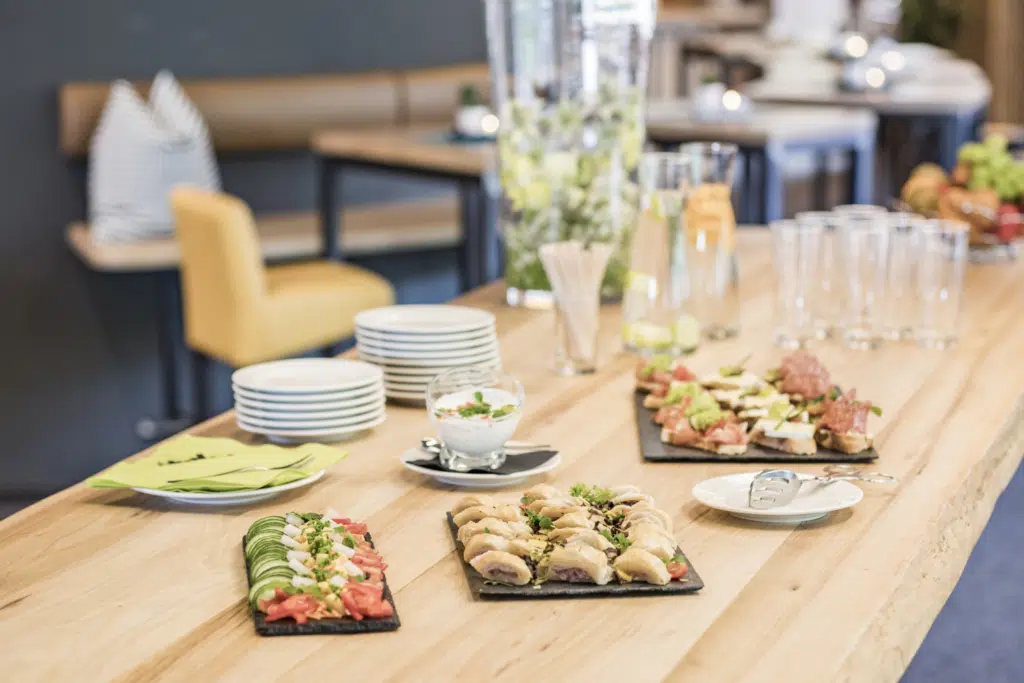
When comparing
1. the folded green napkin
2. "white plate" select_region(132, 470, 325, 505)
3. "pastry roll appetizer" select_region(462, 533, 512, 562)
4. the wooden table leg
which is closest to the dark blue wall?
the wooden table leg

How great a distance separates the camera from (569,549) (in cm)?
124

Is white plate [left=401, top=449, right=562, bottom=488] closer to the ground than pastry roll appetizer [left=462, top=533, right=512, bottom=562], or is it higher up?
closer to the ground

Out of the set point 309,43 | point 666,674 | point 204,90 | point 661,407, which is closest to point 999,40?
point 309,43

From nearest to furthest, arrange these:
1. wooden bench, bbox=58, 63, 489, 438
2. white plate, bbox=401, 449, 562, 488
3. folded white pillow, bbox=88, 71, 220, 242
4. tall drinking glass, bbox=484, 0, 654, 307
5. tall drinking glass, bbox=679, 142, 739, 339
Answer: white plate, bbox=401, 449, 562, 488 → tall drinking glass, bbox=679, 142, 739, 339 → tall drinking glass, bbox=484, 0, 654, 307 → folded white pillow, bbox=88, 71, 220, 242 → wooden bench, bbox=58, 63, 489, 438

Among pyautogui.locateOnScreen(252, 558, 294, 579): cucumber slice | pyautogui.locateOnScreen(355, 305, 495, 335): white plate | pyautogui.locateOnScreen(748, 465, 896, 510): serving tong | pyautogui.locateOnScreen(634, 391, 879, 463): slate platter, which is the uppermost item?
pyautogui.locateOnScreen(252, 558, 294, 579): cucumber slice

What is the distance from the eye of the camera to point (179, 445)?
1.64 metres

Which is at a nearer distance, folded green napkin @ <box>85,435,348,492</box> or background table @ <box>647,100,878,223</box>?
folded green napkin @ <box>85,435,348,492</box>

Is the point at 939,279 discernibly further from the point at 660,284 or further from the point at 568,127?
the point at 568,127

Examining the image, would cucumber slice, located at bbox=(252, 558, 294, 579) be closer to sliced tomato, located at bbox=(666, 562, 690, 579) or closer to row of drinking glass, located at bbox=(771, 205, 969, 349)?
sliced tomato, located at bbox=(666, 562, 690, 579)

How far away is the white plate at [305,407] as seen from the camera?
5.60 ft

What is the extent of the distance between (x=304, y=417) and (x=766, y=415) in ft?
1.88

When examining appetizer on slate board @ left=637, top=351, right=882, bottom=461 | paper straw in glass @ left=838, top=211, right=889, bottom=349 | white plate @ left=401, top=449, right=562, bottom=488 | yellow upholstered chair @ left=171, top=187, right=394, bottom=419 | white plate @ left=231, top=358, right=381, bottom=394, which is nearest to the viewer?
white plate @ left=401, top=449, right=562, bottom=488

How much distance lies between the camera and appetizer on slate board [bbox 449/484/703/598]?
48.4 inches

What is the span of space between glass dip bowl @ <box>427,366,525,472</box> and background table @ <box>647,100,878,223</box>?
3186 millimetres
